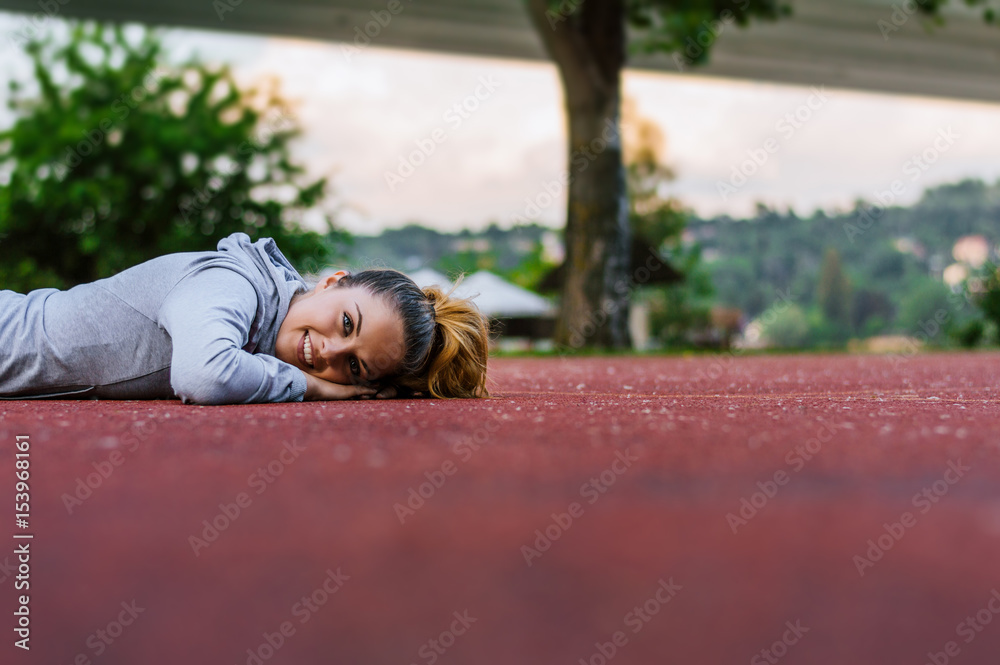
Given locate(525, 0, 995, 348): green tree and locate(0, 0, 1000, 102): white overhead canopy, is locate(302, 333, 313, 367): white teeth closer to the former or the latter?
locate(525, 0, 995, 348): green tree

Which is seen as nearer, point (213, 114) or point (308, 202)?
point (308, 202)

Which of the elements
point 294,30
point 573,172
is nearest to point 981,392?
point 573,172

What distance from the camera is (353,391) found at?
202cm

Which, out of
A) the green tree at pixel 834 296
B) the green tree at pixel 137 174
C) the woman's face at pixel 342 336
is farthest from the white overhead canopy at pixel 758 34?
→ the woman's face at pixel 342 336

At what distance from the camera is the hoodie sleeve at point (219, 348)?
1647 mm

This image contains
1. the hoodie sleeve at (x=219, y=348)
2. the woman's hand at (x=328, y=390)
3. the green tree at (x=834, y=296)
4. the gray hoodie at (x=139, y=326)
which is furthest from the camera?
the green tree at (x=834, y=296)

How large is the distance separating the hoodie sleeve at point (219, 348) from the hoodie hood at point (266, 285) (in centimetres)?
8

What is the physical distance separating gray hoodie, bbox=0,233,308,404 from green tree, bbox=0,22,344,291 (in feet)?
13.3

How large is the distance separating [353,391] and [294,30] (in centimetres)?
994

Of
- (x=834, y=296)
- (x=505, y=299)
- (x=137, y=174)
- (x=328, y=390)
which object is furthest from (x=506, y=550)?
(x=834, y=296)

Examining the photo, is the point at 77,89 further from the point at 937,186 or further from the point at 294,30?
the point at 937,186

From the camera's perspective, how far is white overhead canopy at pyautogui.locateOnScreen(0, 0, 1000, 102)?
33.9 feet

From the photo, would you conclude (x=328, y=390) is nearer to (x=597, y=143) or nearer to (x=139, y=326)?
(x=139, y=326)

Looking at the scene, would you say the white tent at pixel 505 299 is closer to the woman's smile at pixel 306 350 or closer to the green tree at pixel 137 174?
the green tree at pixel 137 174
